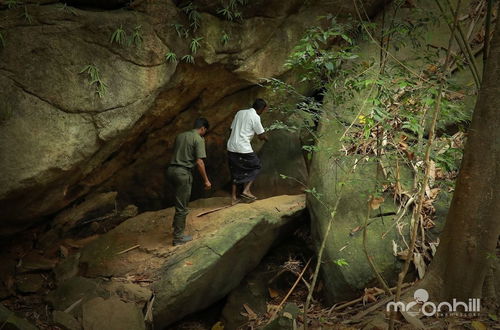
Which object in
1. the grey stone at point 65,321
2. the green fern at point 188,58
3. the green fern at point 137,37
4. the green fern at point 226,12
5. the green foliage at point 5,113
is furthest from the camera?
the green fern at point 226,12

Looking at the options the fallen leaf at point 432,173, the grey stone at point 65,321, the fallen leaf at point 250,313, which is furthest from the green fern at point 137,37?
the fallen leaf at point 432,173

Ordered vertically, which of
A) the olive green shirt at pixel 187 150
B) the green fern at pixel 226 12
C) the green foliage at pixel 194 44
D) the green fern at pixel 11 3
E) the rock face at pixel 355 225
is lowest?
the rock face at pixel 355 225

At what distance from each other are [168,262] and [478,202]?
15.3 ft

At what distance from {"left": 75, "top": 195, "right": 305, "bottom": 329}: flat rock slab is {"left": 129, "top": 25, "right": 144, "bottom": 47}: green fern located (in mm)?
3551

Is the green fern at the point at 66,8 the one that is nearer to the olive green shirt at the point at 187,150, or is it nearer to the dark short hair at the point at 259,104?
the olive green shirt at the point at 187,150

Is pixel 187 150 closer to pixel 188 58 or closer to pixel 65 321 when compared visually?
pixel 188 58

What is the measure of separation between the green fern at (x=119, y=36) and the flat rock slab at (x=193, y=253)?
3.63m

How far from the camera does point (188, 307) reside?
5.97 metres

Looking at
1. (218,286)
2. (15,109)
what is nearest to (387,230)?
(218,286)

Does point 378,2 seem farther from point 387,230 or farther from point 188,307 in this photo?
point 188,307

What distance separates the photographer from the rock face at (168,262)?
536cm

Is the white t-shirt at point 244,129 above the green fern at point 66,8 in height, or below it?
below

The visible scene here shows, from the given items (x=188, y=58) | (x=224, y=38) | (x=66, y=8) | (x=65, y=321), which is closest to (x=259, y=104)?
(x=224, y=38)

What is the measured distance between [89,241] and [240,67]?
4.66m
